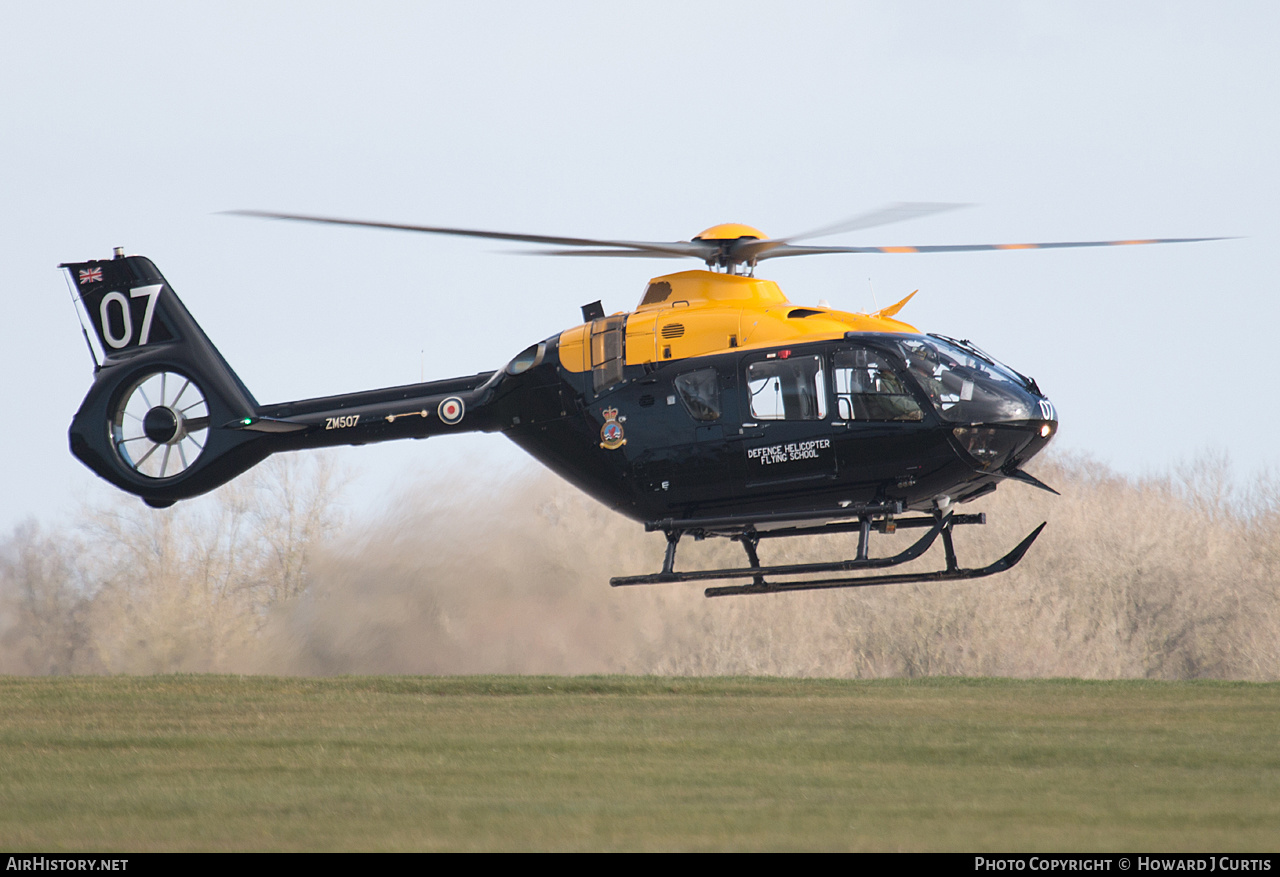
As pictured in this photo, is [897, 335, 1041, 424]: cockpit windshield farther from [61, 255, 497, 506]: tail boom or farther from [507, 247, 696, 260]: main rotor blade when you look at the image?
[61, 255, 497, 506]: tail boom

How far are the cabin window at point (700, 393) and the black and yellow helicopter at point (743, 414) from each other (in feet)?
0.05

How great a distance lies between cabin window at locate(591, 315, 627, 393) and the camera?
15.0 meters

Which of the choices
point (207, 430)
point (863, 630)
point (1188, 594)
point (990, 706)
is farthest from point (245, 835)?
point (1188, 594)

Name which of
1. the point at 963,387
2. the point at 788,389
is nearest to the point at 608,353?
the point at 788,389

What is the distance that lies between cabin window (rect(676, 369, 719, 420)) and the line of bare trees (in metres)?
12.4

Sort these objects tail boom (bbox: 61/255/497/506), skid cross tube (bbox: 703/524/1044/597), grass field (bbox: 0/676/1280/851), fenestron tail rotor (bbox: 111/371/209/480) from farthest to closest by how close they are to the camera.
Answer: fenestron tail rotor (bbox: 111/371/209/480) < tail boom (bbox: 61/255/497/506) < skid cross tube (bbox: 703/524/1044/597) < grass field (bbox: 0/676/1280/851)

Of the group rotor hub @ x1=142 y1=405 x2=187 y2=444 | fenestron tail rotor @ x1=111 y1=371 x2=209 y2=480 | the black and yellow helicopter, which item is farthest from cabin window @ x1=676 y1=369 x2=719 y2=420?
rotor hub @ x1=142 y1=405 x2=187 y2=444

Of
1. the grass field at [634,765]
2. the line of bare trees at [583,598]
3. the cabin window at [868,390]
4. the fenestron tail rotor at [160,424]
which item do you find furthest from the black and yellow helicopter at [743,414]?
the line of bare trees at [583,598]

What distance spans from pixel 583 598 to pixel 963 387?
16742 millimetres

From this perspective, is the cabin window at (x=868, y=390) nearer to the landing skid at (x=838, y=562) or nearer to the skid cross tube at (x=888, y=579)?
the landing skid at (x=838, y=562)

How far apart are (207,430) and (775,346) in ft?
25.4

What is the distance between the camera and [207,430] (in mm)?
17750

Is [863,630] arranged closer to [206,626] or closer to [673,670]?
[673,670]

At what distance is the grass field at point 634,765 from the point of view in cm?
945
